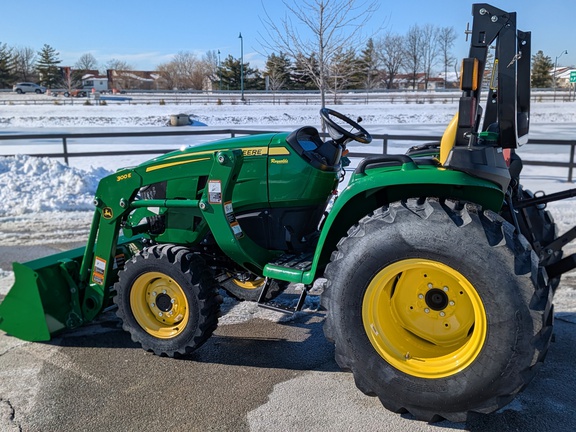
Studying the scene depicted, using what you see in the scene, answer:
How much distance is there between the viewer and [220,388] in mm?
3613

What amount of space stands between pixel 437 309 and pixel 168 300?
6.24 ft

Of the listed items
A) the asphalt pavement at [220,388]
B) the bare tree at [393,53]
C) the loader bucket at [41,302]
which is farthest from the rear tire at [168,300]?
the bare tree at [393,53]

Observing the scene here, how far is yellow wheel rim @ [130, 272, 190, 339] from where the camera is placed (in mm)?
4012

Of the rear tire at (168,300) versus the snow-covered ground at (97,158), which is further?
the snow-covered ground at (97,158)

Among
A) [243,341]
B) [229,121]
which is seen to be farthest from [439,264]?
[229,121]

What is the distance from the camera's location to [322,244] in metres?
3.49

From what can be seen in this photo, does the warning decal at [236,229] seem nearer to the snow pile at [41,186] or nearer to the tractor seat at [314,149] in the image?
the tractor seat at [314,149]

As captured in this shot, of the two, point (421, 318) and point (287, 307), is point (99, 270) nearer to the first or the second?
point (287, 307)

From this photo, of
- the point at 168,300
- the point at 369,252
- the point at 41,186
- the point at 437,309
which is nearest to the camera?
the point at 369,252

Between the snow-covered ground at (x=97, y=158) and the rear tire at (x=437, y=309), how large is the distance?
5.99 feet

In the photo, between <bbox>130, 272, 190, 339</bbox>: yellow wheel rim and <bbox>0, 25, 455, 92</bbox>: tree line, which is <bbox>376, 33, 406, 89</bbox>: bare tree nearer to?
<bbox>0, 25, 455, 92</bbox>: tree line

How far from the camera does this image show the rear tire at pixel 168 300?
386 cm

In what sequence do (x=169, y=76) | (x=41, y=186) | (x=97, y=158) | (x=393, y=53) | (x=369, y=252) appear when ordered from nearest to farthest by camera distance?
(x=369, y=252) → (x=41, y=186) → (x=97, y=158) → (x=393, y=53) → (x=169, y=76)

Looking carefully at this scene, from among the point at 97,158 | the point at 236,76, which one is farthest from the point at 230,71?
the point at 97,158
